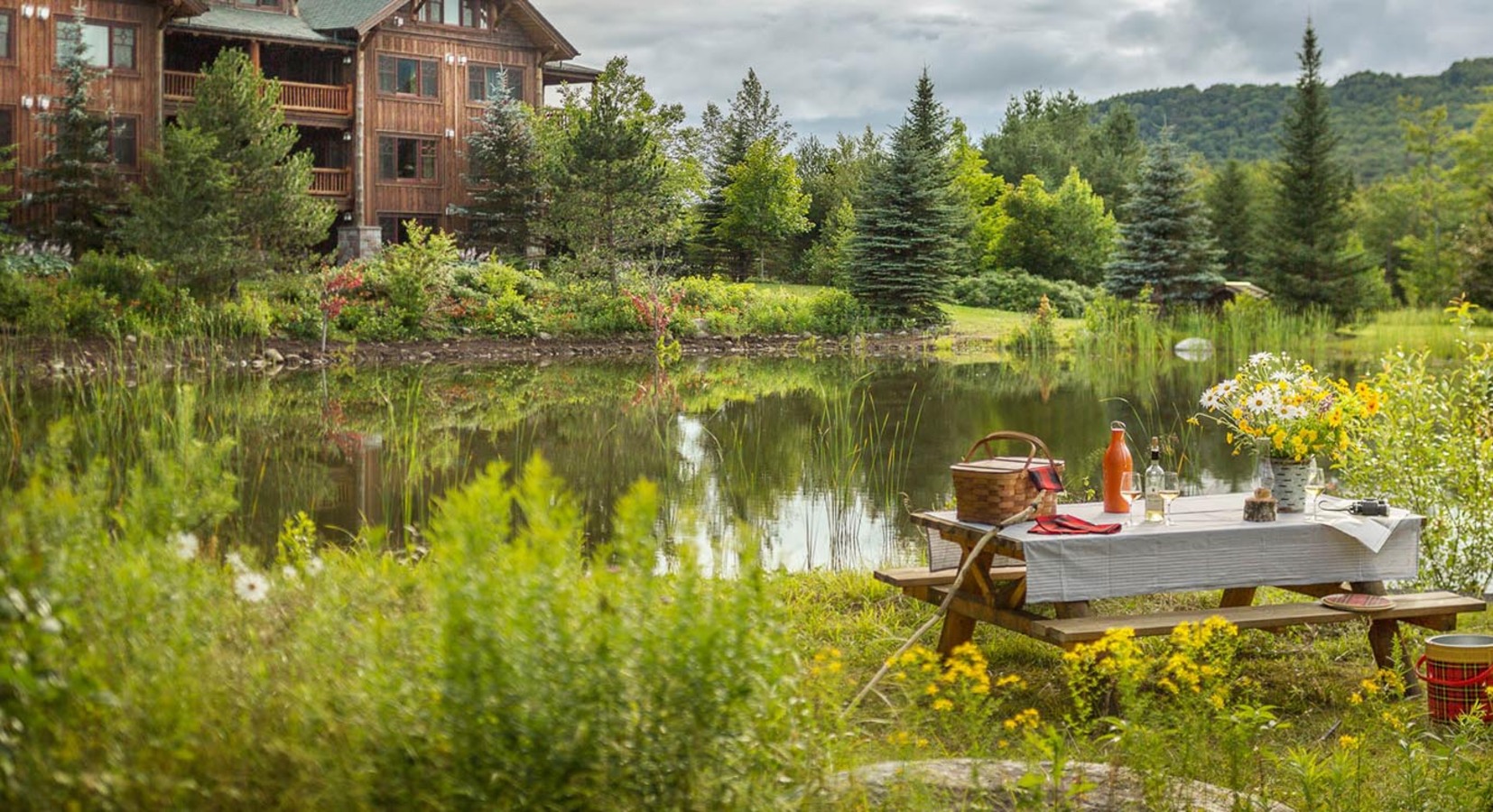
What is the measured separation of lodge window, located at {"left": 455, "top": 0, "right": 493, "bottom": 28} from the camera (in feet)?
110

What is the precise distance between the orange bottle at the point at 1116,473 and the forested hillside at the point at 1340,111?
67.8 metres

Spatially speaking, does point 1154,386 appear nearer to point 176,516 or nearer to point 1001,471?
point 1001,471

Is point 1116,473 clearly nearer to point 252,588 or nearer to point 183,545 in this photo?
point 252,588

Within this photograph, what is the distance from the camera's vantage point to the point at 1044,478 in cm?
606

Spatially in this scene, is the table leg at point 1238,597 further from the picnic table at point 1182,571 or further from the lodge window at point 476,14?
the lodge window at point 476,14

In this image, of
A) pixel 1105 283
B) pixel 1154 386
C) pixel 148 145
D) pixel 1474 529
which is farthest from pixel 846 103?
pixel 1474 529

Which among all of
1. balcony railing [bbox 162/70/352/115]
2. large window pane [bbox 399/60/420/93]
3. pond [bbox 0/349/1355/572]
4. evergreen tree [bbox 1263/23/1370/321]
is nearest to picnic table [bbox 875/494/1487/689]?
pond [bbox 0/349/1355/572]

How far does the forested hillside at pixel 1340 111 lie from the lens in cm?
7412

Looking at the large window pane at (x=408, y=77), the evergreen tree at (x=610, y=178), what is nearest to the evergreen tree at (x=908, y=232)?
the evergreen tree at (x=610, y=178)

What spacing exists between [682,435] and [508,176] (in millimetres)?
17793

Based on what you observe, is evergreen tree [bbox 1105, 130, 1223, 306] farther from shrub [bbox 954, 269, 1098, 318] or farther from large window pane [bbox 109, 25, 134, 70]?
large window pane [bbox 109, 25, 134, 70]

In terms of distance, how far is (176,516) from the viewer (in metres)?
3.23

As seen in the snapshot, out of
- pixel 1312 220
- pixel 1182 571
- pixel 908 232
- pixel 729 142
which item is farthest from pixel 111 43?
pixel 1182 571

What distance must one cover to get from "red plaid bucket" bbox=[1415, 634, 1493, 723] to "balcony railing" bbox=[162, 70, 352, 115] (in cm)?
2827
